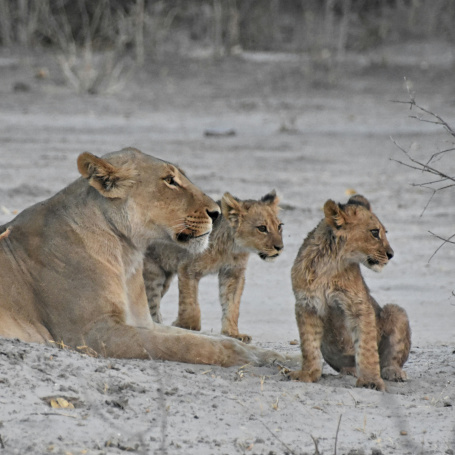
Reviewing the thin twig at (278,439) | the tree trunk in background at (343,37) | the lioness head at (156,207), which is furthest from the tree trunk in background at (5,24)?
Result: the thin twig at (278,439)

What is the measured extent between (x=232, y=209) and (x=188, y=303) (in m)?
0.65

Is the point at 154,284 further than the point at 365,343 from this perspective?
Yes

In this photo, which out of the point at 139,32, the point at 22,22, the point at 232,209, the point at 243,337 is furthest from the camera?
the point at 22,22

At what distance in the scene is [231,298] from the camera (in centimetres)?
667

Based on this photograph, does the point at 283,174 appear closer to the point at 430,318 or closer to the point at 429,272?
the point at 429,272

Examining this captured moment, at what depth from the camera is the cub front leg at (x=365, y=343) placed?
5.05 metres

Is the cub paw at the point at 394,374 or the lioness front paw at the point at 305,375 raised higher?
the lioness front paw at the point at 305,375

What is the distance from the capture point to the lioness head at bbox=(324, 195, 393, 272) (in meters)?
5.27

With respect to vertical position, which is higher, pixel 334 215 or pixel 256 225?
pixel 334 215

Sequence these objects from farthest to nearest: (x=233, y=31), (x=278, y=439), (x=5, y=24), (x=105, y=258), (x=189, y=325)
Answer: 1. (x=233, y=31)
2. (x=5, y=24)
3. (x=189, y=325)
4. (x=105, y=258)
5. (x=278, y=439)

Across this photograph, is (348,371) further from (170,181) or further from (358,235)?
(170,181)

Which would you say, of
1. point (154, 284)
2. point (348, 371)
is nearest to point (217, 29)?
point (154, 284)

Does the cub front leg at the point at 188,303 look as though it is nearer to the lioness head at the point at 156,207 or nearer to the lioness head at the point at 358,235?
the lioness head at the point at 156,207

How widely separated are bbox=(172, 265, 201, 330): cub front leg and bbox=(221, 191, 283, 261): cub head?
376 millimetres
